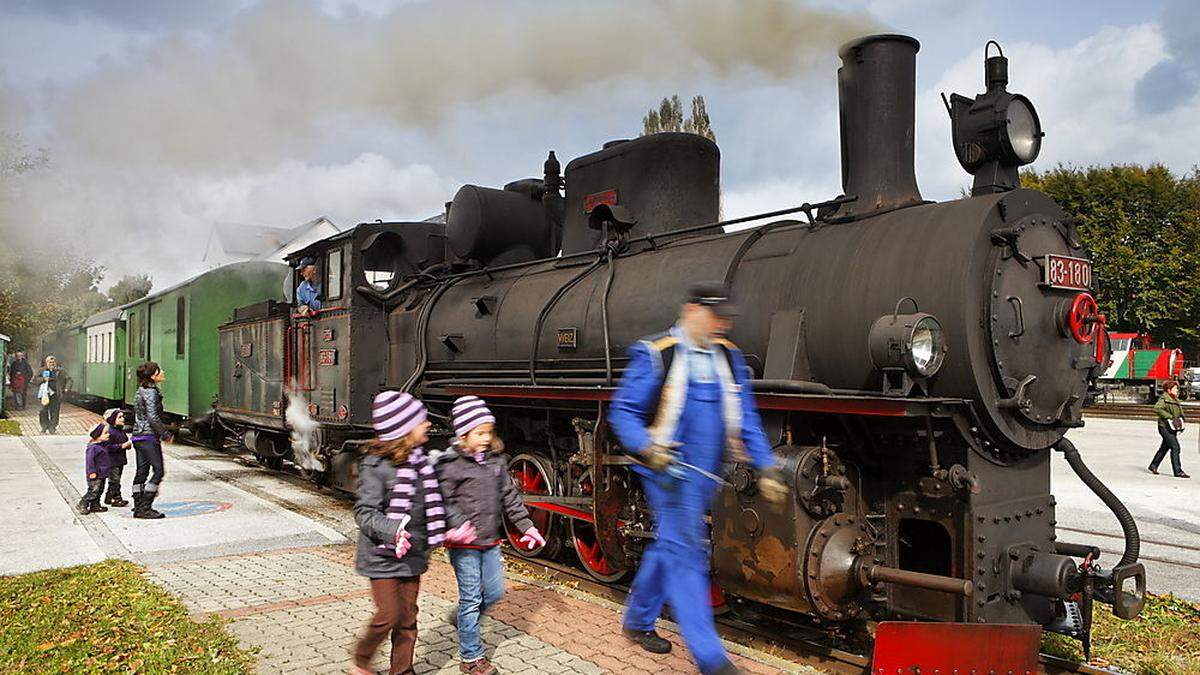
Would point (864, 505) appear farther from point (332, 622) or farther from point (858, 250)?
point (332, 622)

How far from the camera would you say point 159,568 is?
6.67 metres

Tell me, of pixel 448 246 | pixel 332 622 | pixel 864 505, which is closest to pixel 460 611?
pixel 332 622

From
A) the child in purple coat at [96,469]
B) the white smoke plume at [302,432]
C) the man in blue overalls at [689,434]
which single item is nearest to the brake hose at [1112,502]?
the man in blue overalls at [689,434]

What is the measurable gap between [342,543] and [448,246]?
3204 mm

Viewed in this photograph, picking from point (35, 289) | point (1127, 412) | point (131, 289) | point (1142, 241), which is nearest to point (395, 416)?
point (1127, 412)

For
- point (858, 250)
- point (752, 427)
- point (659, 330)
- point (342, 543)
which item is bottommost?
point (342, 543)

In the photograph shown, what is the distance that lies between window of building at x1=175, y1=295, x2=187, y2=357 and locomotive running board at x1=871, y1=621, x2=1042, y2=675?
15.2 metres

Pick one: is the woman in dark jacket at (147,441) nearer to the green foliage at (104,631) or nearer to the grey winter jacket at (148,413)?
the grey winter jacket at (148,413)

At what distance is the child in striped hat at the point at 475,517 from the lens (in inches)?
165

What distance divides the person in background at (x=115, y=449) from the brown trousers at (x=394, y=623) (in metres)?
6.32

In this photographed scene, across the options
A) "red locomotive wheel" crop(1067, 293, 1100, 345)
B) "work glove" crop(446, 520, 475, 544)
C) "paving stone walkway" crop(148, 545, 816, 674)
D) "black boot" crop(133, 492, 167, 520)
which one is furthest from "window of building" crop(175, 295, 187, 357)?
"red locomotive wheel" crop(1067, 293, 1100, 345)

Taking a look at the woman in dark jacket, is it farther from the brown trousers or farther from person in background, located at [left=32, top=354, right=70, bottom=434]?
person in background, located at [left=32, top=354, right=70, bottom=434]

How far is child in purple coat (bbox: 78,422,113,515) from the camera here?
888 centimetres

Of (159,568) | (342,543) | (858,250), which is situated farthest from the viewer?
(342,543)
